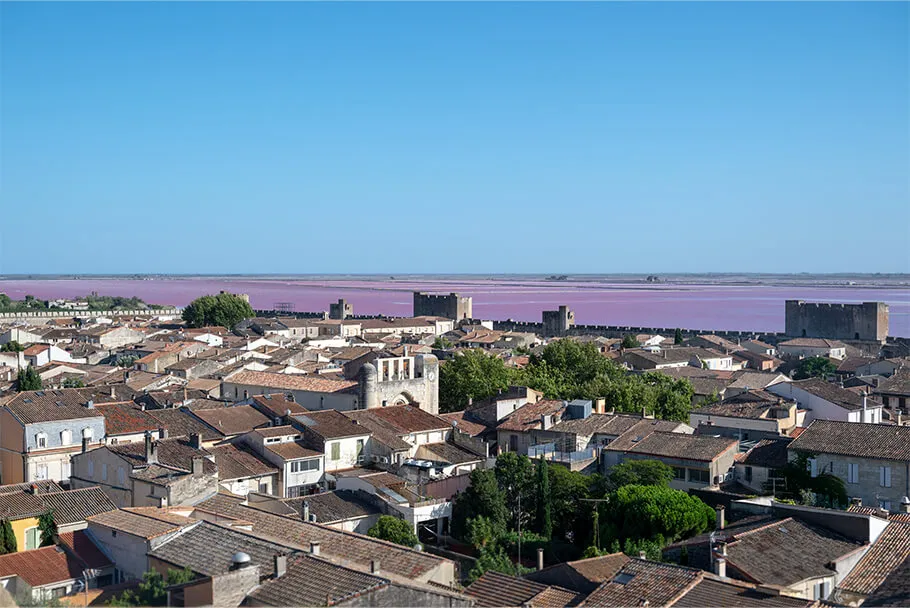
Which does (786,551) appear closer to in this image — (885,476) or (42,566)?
(885,476)

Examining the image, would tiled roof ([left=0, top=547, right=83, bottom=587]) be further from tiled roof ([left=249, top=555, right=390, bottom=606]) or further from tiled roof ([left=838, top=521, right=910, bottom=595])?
tiled roof ([left=838, top=521, right=910, bottom=595])

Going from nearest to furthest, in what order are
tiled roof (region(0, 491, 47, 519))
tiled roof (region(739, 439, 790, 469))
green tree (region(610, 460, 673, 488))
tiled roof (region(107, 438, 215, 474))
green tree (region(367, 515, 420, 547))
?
tiled roof (region(0, 491, 47, 519))
green tree (region(367, 515, 420, 547))
tiled roof (region(107, 438, 215, 474))
green tree (region(610, 460, 673, 488))
tiled roof (region(739, 439, 790, 469))

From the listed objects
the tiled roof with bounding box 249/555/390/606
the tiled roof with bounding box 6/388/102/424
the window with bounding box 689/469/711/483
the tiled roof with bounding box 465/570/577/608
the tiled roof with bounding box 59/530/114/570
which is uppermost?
the tiled roof with bounding box 249/555/390/606

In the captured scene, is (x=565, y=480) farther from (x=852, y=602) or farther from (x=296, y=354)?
(x=296, y=354)

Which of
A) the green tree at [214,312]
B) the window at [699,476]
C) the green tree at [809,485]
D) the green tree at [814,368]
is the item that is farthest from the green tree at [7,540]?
the green tree at [214,312]

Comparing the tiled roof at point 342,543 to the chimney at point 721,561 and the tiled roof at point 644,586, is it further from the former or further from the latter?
the chimney at point 721,561

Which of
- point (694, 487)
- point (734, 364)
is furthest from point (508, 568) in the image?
point (734, 364)

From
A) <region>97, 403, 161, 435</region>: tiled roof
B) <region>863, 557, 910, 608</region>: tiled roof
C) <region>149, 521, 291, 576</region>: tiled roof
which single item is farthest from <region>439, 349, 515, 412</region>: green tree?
<region>149, 521, 291, 576</region>: tiled roof
